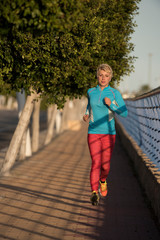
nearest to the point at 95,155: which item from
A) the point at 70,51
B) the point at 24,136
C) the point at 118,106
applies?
the point at 118,106

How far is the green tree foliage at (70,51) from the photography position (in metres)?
8.98

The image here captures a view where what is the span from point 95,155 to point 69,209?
1129 millimetres

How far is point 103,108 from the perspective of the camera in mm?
7285

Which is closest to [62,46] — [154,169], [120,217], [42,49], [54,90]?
[42,49]

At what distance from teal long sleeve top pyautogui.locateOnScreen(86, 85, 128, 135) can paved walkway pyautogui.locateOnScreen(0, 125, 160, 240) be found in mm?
1337

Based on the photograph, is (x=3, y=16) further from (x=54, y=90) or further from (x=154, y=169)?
(x=54, y=90)

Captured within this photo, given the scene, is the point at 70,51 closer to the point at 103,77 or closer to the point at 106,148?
the point at 103,77

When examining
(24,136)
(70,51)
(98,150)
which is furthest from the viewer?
(24,136)

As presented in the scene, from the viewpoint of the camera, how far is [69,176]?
12.6 metres

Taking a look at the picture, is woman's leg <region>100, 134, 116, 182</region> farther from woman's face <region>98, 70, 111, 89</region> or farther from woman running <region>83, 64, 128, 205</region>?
woman's face <region>98, 70, 111, 89</region>

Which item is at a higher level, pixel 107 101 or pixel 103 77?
pixel 103 77

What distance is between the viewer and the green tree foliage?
898 cm

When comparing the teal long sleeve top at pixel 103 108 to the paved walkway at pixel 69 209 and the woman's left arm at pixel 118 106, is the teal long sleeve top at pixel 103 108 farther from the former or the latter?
the paved walkway at pixel 69 209

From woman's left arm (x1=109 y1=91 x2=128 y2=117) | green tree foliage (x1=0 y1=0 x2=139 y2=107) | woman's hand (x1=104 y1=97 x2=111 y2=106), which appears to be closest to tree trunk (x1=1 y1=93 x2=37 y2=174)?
green tree foliage (x1=0 y1=0 x2=139 y2=107)
